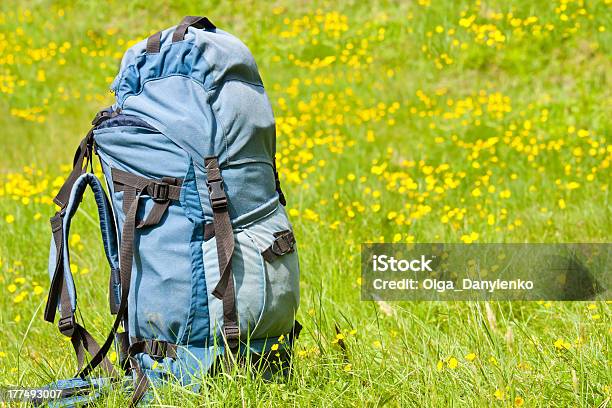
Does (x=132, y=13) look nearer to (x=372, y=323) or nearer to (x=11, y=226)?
(x=11, y=226)

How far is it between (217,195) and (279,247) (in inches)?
12.2

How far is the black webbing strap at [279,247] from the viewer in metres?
2.98

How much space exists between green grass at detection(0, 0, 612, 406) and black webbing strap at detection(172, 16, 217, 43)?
3.84 feet

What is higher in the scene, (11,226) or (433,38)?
(433,38)

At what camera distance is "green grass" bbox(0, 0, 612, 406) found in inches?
113

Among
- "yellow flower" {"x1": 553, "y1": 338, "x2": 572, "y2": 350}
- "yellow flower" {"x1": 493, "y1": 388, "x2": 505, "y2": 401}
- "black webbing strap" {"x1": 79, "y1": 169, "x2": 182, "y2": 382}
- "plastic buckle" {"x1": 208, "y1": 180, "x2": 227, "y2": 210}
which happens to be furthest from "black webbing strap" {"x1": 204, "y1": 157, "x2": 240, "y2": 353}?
"yellow flower" {"x1": 553, "y1": 338, "x2": 572, "y2": 350}

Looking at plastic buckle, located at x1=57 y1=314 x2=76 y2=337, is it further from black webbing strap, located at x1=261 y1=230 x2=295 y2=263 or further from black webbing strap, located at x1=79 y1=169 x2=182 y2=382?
black webbing strap, located at x1=261 y1=230 x2=295 y2=263

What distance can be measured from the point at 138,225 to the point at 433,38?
5.70 meters

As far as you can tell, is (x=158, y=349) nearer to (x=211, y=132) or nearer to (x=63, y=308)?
(x=63, y=308)

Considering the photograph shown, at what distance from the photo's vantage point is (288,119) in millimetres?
6906

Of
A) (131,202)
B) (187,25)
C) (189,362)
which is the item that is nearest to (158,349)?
(189,362)

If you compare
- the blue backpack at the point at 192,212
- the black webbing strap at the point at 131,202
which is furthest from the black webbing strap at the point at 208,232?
the black webbing strap at the point at 131,202

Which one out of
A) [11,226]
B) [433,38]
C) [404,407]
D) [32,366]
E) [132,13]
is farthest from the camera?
[132,13]

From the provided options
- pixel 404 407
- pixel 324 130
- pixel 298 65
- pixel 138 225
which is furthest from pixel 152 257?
pixel 298 65
